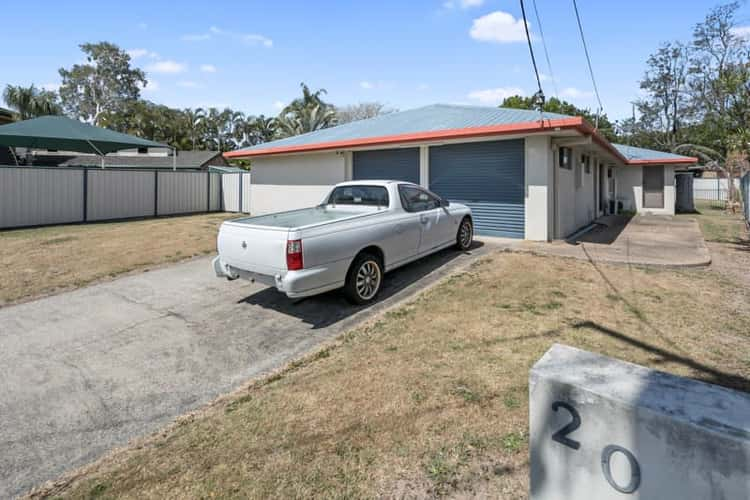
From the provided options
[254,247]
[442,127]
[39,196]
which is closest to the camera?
[254,247]

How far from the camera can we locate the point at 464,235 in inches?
338

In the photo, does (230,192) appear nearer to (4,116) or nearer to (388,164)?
(388,164)

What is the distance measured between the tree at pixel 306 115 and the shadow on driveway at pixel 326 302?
30.5 meters

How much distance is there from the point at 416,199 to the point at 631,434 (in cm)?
566

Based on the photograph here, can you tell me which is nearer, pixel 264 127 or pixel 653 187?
pixel 653 187

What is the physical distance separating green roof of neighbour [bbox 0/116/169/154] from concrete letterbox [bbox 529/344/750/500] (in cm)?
1818

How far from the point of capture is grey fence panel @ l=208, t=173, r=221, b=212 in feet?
62.2

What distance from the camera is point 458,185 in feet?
35.8

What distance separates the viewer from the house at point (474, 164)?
379 inches

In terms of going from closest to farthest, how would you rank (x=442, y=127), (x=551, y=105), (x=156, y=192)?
(x=442, y=127) → (x=156, y=192) → (x=551, y=105)

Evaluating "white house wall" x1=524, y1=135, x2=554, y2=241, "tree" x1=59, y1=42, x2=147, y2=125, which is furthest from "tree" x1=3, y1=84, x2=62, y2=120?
"white house wall" x1=524, y1=135, x2=554, y2=241

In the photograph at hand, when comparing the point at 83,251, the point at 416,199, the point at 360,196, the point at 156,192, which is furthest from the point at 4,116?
the point at 416,199

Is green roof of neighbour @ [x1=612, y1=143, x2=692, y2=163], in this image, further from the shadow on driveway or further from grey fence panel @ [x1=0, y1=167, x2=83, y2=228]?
grey fence panel @ [x1=0, y1=167, x2=83, y2=228]

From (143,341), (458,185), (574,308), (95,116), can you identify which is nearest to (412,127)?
(458,185)
